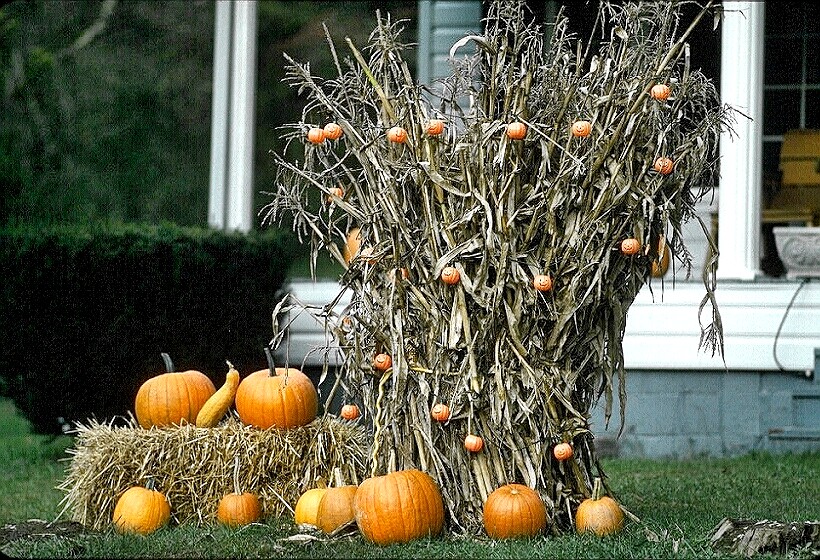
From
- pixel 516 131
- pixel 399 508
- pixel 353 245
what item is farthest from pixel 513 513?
pixel 353 245

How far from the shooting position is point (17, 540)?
4156mm

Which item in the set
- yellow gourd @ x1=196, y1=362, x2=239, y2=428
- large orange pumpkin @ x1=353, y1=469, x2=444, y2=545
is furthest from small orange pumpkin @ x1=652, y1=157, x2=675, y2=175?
yellow gourd @ x1=196, y1=362, x2=239, y2=428

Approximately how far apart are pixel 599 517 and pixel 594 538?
11 cm

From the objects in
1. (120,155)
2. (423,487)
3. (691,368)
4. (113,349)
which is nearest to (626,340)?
(691,368)

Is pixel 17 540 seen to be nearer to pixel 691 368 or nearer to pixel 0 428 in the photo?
pixel 691 368

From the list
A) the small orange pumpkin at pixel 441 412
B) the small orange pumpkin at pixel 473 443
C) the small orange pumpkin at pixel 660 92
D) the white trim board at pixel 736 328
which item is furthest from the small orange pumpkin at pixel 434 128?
the white trim board at pixel 736 328

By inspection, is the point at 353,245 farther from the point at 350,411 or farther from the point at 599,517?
the point at 599,517

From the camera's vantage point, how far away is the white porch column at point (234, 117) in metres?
7.97

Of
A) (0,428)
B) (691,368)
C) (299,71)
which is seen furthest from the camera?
(0,428)

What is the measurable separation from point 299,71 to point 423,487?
161 centimetres

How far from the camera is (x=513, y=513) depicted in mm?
3812

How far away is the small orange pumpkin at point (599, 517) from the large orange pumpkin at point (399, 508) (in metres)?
0.49

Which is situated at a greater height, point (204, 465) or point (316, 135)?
point (316, 135)

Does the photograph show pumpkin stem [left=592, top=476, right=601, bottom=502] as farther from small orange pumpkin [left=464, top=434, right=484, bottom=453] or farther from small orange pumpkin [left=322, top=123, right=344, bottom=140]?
small orange pumpkin [left=322, top=123, right=344, bottom=140]
